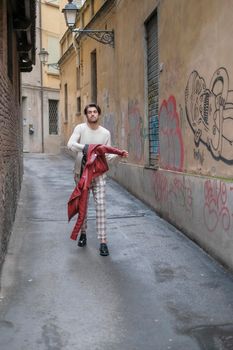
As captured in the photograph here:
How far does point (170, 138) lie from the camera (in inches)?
312

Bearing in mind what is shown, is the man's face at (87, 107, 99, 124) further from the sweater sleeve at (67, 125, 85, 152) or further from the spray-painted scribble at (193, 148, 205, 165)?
the spray-painted scribble at (193, 148, 205, 165)

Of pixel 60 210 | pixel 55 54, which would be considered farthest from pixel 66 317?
pixel 55 54

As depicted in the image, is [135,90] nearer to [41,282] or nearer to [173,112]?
[173,112]

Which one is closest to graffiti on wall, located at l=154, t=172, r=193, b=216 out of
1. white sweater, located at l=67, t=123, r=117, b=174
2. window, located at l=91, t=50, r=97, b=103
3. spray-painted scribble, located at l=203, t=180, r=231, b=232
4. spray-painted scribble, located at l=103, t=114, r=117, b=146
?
spray-painted scribble, located at l=203, t=180, r=231, b=232

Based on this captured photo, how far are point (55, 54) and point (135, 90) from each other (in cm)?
1998

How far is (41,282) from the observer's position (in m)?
5.09

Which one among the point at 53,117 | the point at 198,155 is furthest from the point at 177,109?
the point at 53,117

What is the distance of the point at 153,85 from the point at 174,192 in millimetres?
2575

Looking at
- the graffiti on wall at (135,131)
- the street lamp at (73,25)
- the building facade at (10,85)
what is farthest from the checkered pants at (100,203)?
the street lamp at (73,25)

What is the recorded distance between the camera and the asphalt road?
3760 mm

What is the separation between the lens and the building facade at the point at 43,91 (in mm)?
28250

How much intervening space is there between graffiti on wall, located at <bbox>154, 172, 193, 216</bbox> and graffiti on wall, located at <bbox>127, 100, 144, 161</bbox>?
67.1 inches

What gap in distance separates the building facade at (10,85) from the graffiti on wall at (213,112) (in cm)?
241

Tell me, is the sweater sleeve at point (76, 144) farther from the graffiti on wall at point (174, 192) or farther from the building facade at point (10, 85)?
the graffiti on wall at point (174, 192)
